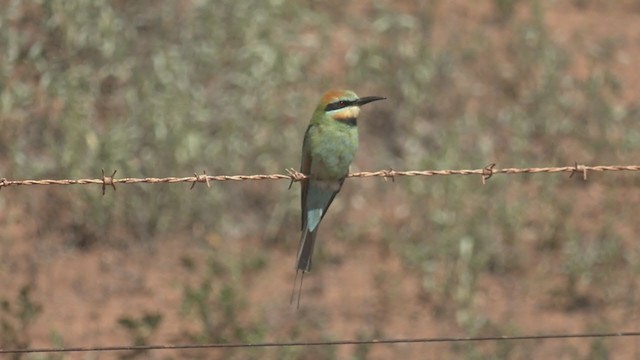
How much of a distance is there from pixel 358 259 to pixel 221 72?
64.8 inches

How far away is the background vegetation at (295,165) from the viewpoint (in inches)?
278

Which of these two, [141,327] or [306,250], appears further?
[141,327]

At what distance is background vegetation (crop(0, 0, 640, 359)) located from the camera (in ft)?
23.2

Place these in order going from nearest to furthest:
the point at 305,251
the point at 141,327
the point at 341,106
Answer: the point at 305,251 → the point at 341,106 → the point at 141,327

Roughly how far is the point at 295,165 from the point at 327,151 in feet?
8.85

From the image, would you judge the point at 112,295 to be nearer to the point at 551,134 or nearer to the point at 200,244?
the point at 200,244

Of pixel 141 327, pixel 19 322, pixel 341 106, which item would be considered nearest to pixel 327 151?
pixel 341 106

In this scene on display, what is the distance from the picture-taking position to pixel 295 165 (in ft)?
25.7

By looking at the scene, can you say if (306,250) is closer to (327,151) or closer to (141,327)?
(327,151)

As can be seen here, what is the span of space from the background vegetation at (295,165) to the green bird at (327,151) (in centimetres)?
131

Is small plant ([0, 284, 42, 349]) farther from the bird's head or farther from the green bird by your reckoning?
the bird's head

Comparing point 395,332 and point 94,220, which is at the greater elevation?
point 94,220

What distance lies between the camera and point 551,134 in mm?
8508

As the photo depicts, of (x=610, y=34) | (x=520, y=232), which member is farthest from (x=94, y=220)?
(x=610, y=34)
